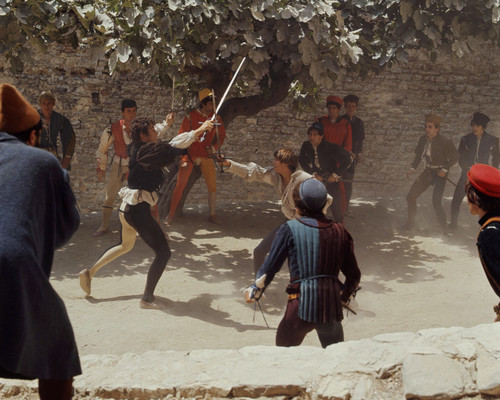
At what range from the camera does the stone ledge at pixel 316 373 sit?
2.91 metres

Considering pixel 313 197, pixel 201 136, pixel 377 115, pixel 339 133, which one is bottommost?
pixel 201 136

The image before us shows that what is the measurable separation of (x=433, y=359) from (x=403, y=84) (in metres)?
10.4

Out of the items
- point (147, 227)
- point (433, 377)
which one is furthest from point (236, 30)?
point (433, 377)

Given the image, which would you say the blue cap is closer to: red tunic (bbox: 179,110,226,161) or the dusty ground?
the dusty ground

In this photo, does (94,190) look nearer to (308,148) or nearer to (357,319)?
(308,148)

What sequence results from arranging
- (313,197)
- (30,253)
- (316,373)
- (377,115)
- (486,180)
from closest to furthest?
(30,253), (316,373), (486,180), (313,197), (377,115)

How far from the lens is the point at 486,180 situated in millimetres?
3320

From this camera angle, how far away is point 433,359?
3.05 meters

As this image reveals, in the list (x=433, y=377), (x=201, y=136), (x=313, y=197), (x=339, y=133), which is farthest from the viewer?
(x=339, y=133)

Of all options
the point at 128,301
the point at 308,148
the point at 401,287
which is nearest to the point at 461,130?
the point at 308,148

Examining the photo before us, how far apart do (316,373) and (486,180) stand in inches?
57.3

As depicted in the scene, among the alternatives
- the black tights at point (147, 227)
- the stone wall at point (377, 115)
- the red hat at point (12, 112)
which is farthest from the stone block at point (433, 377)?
the stone wall at point (377, 115)

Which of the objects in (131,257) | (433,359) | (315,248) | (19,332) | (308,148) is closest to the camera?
(19,332)

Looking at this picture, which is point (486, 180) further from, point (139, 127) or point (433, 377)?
point (139, 127)
